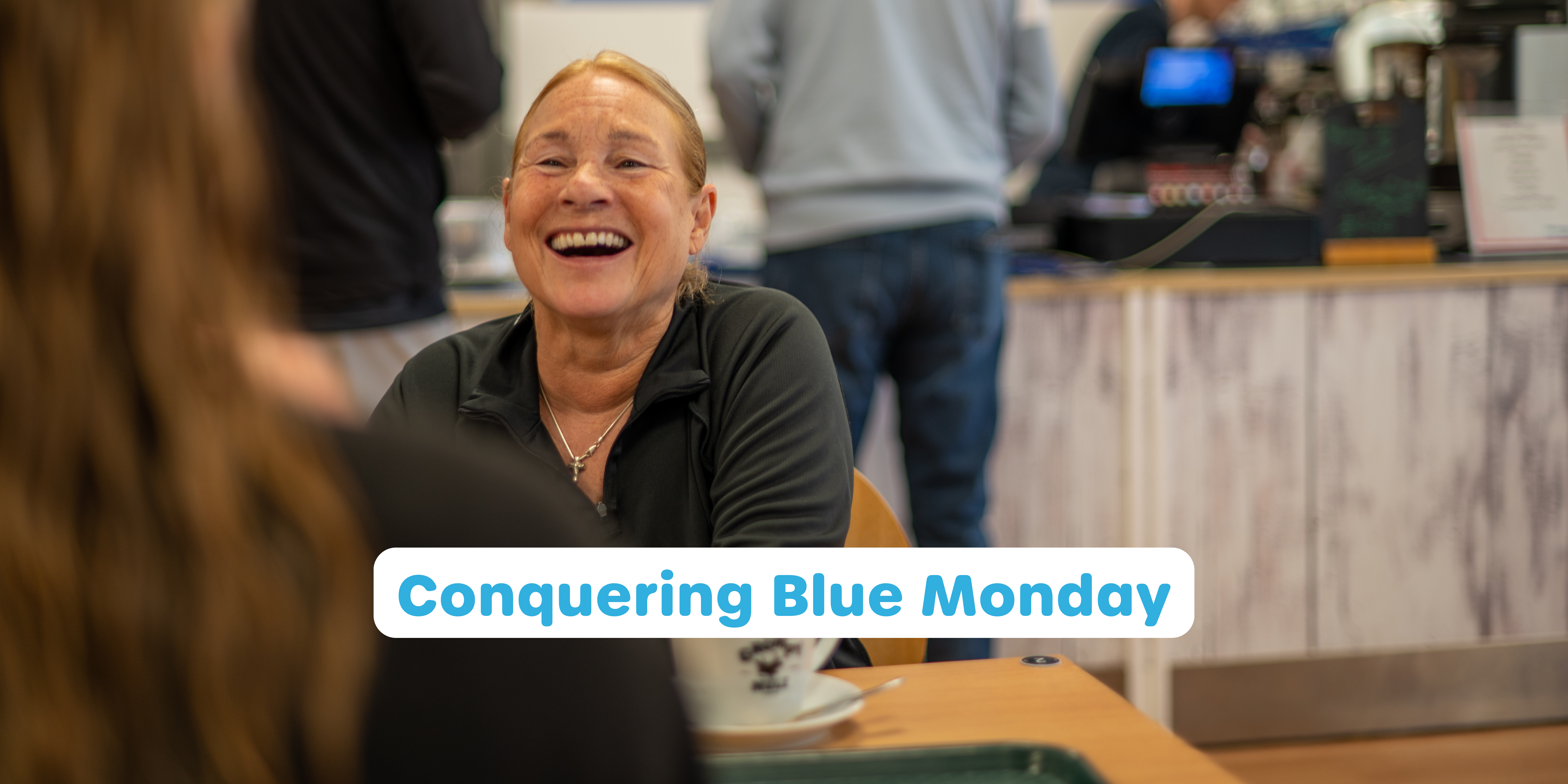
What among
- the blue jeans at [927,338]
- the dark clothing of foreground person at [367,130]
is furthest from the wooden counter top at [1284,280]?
the dark clothing of foreground person at [367,130]

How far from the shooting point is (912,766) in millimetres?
650

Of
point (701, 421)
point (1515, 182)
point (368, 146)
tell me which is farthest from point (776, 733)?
point (1515, 182)

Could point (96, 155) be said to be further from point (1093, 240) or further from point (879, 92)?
point (1093, 240)

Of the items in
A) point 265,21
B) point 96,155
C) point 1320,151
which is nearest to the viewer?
point 96,155

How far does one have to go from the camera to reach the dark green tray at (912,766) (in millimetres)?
642

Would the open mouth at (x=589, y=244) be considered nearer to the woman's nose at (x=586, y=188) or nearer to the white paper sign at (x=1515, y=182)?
the woman's nose at (x=586, y=188)

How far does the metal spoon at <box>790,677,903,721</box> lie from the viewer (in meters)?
0.67

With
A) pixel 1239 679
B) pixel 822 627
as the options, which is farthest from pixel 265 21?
pixel 1239 679

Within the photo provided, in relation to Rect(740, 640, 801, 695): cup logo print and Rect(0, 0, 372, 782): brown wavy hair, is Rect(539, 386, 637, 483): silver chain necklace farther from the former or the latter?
Rect(0, 0, 372, 782): brown wavy hair

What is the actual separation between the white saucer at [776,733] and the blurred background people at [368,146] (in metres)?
0.69

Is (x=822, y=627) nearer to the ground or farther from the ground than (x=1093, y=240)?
nearer to the ground

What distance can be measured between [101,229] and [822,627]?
435mm

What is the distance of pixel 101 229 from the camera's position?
30cm

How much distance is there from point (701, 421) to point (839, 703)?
233 millimetres
